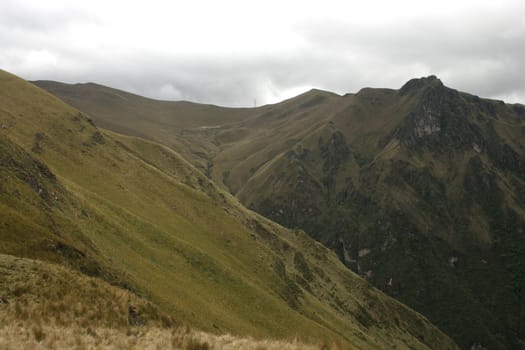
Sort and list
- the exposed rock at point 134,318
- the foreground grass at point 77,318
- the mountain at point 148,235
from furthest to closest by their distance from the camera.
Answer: the mountain at point 148,235 < the exposed rock at point 134,318 < the foreground grass at point 77,318

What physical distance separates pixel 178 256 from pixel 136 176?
30995 mm

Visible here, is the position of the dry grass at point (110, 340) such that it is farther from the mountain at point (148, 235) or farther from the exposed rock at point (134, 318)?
the mountain at point (148, 235)

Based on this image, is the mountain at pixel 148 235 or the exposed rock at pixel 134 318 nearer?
the exposed rock at pixel 134 318

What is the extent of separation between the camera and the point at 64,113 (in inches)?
3750

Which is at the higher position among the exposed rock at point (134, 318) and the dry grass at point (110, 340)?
the dry grass at point (110, 340)

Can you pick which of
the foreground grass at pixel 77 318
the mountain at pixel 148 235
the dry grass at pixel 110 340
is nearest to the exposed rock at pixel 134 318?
the foreground grass at pixel 77 318

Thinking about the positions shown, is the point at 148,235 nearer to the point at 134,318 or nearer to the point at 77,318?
the point at 134,318

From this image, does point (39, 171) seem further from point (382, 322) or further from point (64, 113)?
point (382, 322)

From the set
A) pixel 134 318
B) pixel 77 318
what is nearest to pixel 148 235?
pixel 134 318

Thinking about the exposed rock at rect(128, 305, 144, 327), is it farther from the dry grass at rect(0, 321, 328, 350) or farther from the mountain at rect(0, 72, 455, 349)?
the mountain at rect(0, 72, 455, 349)

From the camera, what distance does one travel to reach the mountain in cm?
3466

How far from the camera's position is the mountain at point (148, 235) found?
34656 mm

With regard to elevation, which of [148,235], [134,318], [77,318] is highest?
[77,318]

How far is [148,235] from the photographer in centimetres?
6072
